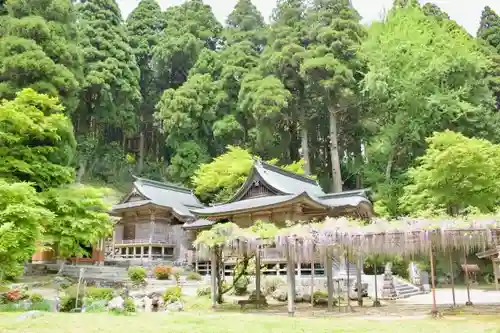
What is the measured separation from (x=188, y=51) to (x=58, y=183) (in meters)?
30.9

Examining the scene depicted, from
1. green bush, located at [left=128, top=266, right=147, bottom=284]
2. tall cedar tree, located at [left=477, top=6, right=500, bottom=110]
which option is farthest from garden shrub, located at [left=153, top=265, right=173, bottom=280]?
tall cedar tree, located at [left=477, top=6, right=500, bottom=110]

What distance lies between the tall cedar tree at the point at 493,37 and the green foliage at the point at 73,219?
1352 inches

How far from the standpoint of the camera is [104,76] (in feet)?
131

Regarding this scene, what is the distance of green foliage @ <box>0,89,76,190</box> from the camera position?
62.7ft

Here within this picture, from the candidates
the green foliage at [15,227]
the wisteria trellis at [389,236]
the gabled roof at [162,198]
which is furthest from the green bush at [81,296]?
the gabled roof at [162,198]

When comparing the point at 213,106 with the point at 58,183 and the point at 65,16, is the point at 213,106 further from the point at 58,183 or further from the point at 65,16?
the point at 58,183

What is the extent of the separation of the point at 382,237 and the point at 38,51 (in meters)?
22.5

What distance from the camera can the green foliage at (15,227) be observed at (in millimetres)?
13320

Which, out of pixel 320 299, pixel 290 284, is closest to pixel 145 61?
pixel 320 299

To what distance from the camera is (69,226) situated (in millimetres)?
19031

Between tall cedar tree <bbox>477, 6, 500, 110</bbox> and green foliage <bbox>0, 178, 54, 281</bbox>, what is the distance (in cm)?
3778

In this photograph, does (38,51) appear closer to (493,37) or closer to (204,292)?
(204,292)

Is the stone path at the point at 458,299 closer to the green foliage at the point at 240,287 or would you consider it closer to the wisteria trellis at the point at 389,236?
the wisteria trellis at the point at 389,236

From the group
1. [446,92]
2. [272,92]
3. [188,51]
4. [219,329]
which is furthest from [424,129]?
[219,329]
